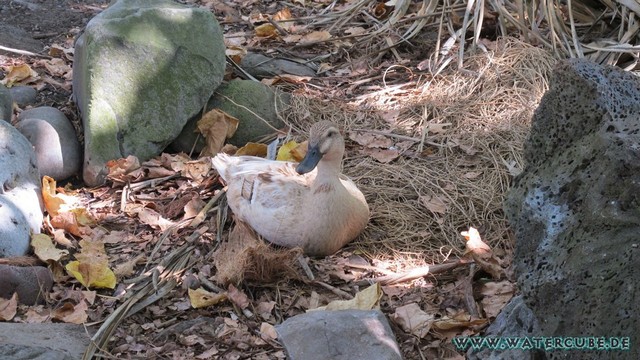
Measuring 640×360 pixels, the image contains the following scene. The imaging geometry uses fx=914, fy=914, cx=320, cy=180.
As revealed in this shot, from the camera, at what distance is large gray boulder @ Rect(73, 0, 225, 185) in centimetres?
565

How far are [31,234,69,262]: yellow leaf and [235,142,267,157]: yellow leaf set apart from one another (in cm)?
141

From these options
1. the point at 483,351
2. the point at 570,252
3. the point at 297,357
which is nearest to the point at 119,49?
the point at 297,357

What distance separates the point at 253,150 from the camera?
585cm

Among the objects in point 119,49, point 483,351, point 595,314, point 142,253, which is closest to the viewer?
point 595,314

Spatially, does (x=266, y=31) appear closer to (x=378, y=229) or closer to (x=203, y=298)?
(x=378, y=229)

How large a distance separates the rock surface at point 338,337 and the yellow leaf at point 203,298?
0.67m

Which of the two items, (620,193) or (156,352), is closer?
(620,193)

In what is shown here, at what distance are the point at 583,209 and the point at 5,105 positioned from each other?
13.2ft

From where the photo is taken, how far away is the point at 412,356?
390 centimetres

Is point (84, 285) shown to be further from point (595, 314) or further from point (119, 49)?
point (595, 314)

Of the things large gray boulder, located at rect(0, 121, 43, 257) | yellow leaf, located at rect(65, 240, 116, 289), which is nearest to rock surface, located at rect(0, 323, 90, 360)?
yellow leaf, located at rect(65, 240, 116, 289)

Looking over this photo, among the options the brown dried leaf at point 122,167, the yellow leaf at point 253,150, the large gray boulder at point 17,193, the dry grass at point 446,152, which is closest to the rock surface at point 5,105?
the large gray boulder at point 17,193

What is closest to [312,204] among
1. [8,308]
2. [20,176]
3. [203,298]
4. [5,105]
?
[203,298]

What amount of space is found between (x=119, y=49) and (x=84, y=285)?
5.94 feet
